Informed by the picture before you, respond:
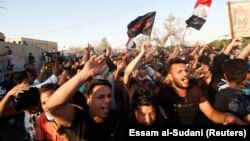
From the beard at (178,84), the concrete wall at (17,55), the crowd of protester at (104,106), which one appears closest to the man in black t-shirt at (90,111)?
the crowd of protester at (104,106)

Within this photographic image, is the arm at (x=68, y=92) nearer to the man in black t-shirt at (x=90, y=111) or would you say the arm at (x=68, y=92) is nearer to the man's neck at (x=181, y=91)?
the man in black t-shirt at (x=90, y=111)

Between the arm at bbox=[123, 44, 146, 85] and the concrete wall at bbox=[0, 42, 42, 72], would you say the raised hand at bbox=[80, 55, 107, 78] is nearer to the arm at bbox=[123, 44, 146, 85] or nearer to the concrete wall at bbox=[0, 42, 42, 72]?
the arm at bbox=[123, 44, 146, 85]

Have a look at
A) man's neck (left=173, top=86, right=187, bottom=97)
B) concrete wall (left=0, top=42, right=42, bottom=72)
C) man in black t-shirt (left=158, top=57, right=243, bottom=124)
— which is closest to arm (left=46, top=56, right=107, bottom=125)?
man in black t-shirt (left=158, top=57, right=243, bottom=124)

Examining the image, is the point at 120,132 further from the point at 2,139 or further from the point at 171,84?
the point at 2,139

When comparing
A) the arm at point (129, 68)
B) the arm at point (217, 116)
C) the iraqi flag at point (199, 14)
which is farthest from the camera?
the iraqi flag at point (199, 14)

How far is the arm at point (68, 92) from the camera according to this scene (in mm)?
3020

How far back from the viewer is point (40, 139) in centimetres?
386

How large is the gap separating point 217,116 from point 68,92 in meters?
1.85

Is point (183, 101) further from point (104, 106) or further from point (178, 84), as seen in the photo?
point (104, 106)

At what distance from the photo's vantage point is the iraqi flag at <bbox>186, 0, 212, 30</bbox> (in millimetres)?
10688

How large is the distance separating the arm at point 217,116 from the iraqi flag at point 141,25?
5.84 metres

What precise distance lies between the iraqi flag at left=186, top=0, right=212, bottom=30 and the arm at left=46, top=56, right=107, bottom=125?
25.8 feet

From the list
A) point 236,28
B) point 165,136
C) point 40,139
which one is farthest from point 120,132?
point 236,28

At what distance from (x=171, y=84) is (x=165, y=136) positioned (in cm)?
143
